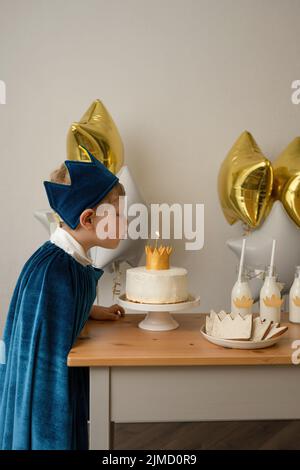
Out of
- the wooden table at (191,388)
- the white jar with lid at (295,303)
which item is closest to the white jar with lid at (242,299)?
the white jar with lid at (295,303)

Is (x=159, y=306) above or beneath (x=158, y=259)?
beneath

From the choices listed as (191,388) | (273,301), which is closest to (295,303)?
(273,301)

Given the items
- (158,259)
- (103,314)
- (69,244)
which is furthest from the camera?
(103,314)

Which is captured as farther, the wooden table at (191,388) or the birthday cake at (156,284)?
the birthday cake at (156,284)

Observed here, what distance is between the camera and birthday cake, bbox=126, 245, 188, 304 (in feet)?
4.18

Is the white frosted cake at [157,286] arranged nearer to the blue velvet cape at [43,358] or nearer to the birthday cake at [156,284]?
the birthday cake at [156,284]

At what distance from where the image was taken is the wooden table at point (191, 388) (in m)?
1.12

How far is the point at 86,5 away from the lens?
1.78 m

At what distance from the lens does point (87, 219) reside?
1.23m

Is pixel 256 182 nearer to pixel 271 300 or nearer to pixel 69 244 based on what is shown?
pixel 271 300

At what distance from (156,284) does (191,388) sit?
28cm

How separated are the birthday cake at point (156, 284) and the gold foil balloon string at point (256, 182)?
36 cm

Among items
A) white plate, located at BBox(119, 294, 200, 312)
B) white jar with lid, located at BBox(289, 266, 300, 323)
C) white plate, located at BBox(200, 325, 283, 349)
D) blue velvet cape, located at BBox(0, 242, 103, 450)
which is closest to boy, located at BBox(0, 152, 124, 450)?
blue velvet cape, located at BBox(0, 242, 103, 450)

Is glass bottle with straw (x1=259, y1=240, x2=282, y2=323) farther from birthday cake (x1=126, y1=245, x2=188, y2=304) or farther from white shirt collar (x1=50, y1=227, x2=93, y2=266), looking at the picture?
white shirt collar (x1=50, y1=227, x2=93, y2=266)
